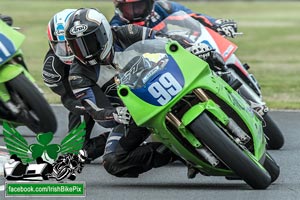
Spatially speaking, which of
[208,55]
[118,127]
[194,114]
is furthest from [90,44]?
[194,114]

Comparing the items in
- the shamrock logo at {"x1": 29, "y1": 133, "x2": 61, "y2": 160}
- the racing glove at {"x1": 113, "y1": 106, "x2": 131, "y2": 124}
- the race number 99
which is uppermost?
the race number 99

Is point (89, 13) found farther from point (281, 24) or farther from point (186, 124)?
point (281, 24)

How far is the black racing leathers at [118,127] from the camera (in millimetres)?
8430

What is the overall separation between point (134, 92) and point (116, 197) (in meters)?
0.80

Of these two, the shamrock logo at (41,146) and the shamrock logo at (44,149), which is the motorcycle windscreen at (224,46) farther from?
the shamrock logo at (44,149)

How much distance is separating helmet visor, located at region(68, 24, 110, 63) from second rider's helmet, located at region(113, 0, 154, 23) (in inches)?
87.7

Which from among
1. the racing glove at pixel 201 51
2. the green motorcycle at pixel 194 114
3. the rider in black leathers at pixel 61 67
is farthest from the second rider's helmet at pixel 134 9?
the green motorcycle at pixel 194 114

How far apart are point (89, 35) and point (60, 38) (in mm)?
1710

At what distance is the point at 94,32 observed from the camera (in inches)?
332

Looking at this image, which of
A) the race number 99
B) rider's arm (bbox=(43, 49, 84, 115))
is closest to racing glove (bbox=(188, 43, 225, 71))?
the race number 99

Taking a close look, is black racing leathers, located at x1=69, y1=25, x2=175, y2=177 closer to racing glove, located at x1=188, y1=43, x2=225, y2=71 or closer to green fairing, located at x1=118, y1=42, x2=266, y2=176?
green fairing, located at x1=118, y1=42, x2=266, y2=176

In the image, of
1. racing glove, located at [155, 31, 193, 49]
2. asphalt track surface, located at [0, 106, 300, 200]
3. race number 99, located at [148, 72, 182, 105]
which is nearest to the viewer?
race number 99, located at [148, 72, 182, 105]

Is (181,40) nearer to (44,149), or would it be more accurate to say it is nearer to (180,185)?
(180,185)

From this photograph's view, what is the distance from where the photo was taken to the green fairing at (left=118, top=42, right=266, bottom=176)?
7.45 meters
